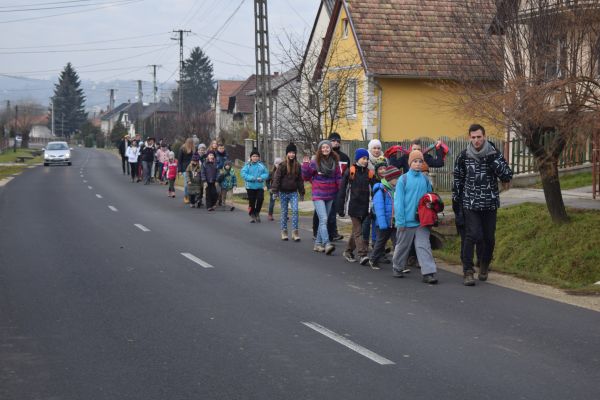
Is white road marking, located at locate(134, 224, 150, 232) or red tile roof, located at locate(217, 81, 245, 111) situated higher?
red tile roof, located at locate(217, 81, 245, 111)

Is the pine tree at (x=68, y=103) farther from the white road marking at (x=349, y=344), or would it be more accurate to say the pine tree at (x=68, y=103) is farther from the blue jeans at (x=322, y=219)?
the white road marking at (x=349, y=344)

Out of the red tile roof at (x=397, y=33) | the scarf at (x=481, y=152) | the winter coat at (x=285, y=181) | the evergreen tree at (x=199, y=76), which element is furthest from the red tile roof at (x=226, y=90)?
the scarf at (x=481, y=152)

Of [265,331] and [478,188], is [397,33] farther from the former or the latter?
[265,331]

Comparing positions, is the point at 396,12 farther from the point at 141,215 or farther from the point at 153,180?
the point at 141,215

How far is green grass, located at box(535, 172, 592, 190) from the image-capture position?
2169cm

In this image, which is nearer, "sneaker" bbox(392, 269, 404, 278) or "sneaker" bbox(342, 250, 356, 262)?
"sneaker" bbox(392, 269, 404, 278)

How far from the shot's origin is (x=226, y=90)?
103875 millimetres

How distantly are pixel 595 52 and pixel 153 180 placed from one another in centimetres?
2591

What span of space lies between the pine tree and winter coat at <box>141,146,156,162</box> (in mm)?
122958

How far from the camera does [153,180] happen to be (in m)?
38.1

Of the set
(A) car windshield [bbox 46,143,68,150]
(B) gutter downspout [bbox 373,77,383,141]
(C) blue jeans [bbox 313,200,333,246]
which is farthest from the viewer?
(A) car windshield [bbox 46,143,68,150]

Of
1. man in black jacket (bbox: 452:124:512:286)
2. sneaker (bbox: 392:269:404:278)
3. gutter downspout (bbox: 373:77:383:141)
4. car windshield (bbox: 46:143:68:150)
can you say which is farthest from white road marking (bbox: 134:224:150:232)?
car windshield (bbox: 46:143:68:150)

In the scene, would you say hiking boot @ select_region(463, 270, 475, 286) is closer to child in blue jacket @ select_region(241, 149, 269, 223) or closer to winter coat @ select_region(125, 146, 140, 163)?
child in blue jacket @ select_region(241, 149, 269, 223)

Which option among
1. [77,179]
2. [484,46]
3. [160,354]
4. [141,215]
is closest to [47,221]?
[141,215]
